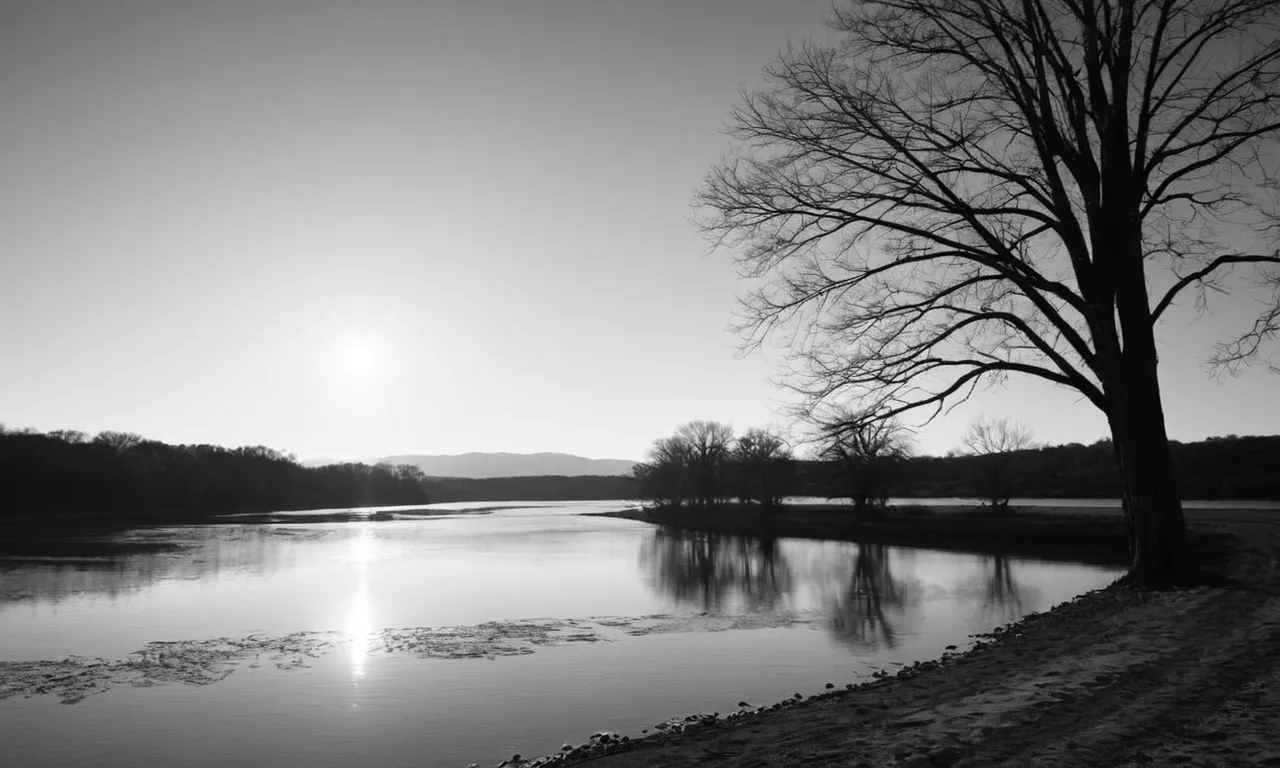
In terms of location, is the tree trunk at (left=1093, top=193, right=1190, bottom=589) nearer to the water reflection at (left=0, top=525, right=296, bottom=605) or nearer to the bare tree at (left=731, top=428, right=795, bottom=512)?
the water reflection at (left=0, top=525, right=296, bottom=605)

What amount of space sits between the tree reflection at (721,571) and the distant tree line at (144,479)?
74407 millimetres

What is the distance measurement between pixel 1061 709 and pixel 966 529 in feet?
127

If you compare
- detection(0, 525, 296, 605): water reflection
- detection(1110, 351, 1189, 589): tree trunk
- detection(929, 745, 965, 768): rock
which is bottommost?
detection(0, 525, 296, 605): water reflection

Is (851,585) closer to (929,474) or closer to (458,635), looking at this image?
(458,635)

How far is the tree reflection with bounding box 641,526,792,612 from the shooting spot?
2284 centimetres

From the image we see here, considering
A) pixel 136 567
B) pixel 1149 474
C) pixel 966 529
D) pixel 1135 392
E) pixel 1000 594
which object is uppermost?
pixel 1135 392

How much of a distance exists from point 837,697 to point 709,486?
73.1 m

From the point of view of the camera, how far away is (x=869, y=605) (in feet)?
67.4

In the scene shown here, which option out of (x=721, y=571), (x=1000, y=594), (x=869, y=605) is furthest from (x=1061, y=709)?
(x=721, y=571)

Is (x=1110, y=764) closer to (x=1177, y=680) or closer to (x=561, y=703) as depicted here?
(x=1177, y=680)

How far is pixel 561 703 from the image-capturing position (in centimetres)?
1123

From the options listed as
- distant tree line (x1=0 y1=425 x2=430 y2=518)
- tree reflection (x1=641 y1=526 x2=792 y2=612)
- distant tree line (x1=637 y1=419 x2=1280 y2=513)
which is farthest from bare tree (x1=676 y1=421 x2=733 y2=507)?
distant tree line (x1=0 y1=425 x2=430 y2=518)

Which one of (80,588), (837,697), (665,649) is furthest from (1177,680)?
(80,588)

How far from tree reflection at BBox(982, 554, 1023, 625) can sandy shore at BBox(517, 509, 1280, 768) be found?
640cm
